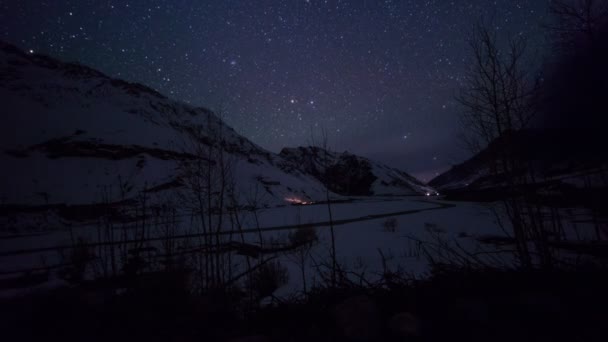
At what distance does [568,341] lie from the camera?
3.86 ft

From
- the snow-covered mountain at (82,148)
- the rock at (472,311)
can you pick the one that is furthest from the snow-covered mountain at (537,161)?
the snow-covered mountain at (82,148)

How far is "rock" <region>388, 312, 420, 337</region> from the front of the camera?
137cm

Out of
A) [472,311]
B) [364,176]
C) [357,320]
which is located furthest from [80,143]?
[364,176]

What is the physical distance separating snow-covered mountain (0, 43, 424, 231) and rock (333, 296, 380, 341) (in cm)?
1454

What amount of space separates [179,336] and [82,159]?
62149 millimetres

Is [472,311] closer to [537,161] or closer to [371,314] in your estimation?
[371,314]

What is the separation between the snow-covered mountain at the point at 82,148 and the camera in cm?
3400

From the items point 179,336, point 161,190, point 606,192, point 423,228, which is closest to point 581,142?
point 606,192

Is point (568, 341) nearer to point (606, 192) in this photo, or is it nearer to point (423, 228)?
point (606, 192)

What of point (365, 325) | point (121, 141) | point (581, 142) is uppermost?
point (121, 141)

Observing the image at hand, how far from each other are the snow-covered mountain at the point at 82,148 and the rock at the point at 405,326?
48.5ft

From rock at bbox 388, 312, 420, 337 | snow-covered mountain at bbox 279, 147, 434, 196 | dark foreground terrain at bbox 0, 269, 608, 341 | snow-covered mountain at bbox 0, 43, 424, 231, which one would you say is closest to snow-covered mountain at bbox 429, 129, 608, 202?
dark foreground terrain at bbox 0, 269, 608, 341

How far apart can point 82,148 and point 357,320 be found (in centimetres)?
6707

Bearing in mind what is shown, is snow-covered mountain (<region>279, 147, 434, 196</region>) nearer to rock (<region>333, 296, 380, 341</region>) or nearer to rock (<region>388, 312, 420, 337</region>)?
rock (<region>333, 296, 380, 341</region>)
